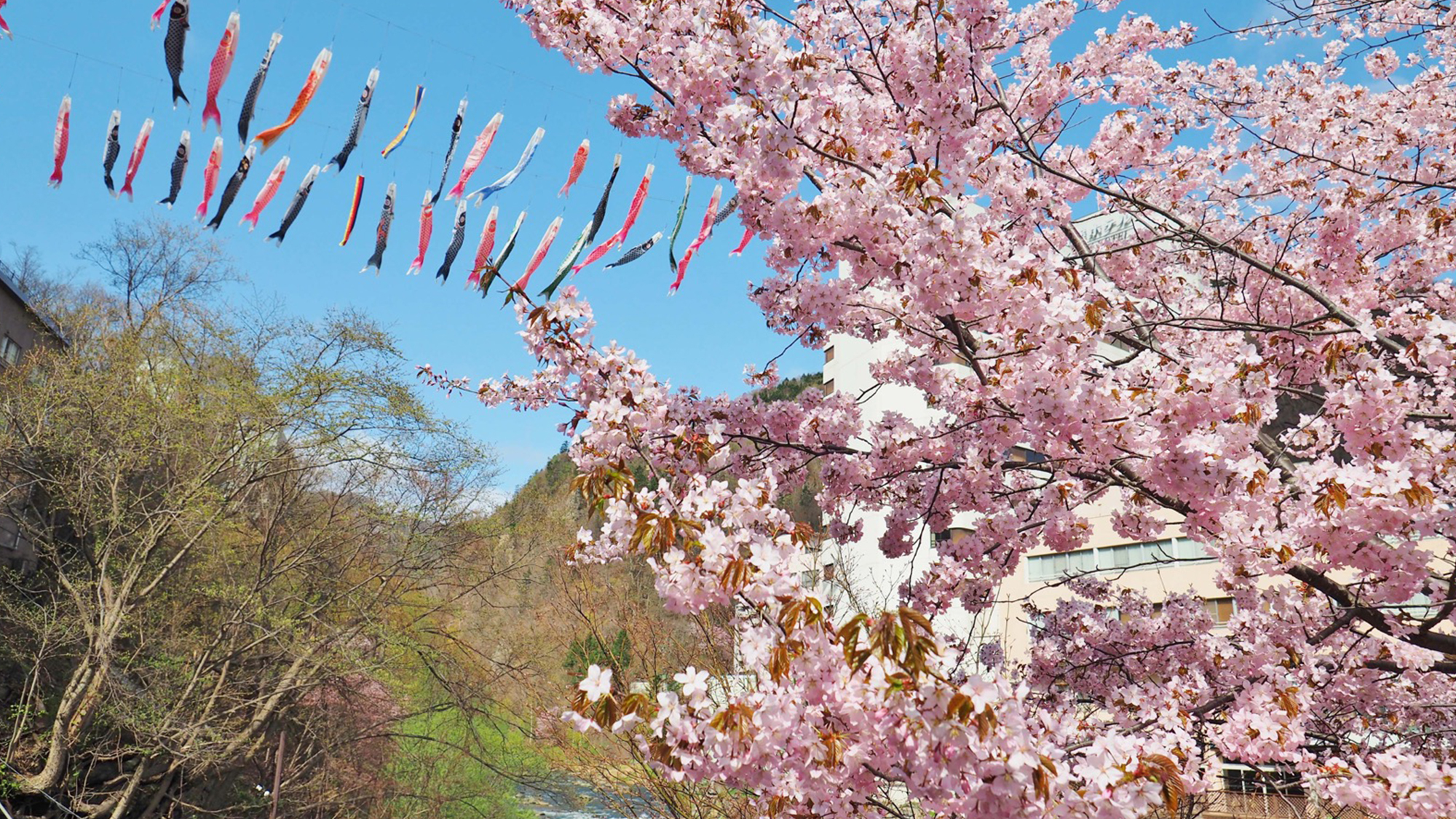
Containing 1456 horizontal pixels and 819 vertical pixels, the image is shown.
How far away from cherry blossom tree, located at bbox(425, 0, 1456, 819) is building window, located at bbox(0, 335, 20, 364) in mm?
20409

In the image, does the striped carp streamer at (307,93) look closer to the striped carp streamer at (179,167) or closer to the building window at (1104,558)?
the striped carp streamer at (179,167)

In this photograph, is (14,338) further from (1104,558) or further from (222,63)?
(1104,558)

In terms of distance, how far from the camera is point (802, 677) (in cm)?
184

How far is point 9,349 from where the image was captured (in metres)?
19.2

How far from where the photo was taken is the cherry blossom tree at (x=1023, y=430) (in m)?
1.87

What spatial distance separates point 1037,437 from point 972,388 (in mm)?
702

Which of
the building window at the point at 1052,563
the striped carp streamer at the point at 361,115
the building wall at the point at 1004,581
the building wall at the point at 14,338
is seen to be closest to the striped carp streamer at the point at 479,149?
the striped carp streamer at the point at 361,115

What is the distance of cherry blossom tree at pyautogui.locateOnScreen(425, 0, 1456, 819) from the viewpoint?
1868mm

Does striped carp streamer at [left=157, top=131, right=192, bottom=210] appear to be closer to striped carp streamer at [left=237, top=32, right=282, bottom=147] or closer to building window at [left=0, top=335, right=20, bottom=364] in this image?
striped carp streamer at [left=237, top=32, right=282, bottom=147]

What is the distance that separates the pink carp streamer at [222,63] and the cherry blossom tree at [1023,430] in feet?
11.8

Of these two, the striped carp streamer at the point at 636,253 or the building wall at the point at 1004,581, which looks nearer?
the striped carp streamer at the point at 636,253

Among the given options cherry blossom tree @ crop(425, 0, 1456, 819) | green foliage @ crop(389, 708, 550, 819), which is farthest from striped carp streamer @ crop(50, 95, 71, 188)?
green foliage @ crop(389, 708, 550, 819)

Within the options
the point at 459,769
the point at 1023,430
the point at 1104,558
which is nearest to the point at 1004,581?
the point at 1104,558

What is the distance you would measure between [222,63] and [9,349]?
1817 cm
